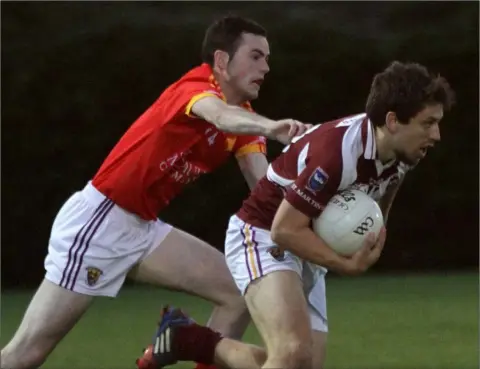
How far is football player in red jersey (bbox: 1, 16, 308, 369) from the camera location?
594 centimetres

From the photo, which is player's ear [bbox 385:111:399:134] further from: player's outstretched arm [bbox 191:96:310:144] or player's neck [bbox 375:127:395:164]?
player's outstretched arm [bbox 191:96:310:144]

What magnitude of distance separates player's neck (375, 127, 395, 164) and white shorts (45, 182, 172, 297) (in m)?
1.44

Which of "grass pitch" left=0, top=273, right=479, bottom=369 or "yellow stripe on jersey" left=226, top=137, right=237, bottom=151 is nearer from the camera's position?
"yellow stripe on jersey" left=226, top=137, right=237, bottom=151

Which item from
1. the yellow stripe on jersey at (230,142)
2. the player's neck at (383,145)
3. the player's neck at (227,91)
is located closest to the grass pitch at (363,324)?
the yellow stripe on jersey at (230,142)

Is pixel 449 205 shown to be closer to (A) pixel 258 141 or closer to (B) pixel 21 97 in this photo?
(B) pixel 21 97

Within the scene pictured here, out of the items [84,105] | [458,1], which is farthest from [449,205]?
[84,105]

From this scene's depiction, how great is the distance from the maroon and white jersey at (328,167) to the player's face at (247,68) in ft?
Answer: 2.64

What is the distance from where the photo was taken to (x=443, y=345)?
819 centimetres

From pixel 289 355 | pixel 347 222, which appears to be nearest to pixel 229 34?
pixel 347 222

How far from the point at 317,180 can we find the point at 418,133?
47 centimetres

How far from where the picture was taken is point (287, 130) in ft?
16.7

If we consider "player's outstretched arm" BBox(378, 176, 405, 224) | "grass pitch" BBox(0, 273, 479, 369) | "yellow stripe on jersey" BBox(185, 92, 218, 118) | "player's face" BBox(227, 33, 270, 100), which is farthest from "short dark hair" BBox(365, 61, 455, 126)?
"grass pitch" BBox(0, 273, 479, 369)

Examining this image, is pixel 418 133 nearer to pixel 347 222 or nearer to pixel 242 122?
pixel 347 222

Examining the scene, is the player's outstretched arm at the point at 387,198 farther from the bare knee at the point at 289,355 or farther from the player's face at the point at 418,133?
the bare knee at the point at 289,355
